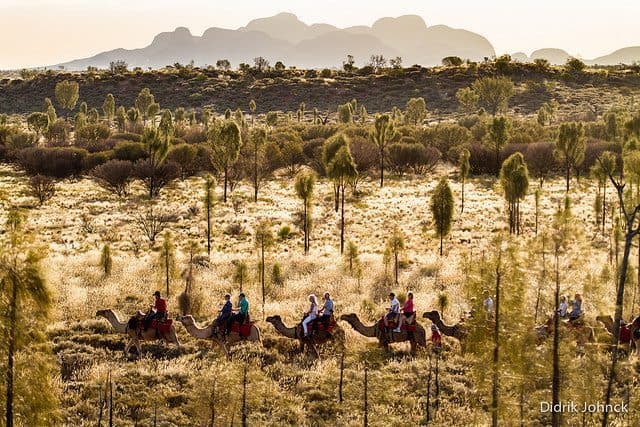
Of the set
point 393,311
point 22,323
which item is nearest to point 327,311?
point 393,311

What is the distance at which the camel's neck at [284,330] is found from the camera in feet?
55.4

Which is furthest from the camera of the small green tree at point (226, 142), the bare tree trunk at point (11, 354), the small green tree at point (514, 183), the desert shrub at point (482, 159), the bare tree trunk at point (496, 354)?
the desert shrub at point (482, 159)

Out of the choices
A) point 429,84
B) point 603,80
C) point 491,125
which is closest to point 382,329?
point 491,125

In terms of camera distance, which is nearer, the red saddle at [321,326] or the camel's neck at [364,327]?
the red saddle at [321,326]

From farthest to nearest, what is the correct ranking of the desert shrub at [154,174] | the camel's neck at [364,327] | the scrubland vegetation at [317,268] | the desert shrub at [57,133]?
1. the desert shrub at [57,133]
2. the desert shrub at [154,174]
3. the camel's neck at [364,327]
4. the scrubland vegetation at [317,268]

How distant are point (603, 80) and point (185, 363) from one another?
382 ft

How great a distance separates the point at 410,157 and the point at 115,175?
2863 cm

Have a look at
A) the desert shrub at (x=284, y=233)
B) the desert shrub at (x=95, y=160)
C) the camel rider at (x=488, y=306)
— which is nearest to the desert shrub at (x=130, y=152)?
the desert shrub at (x=95, y=160)

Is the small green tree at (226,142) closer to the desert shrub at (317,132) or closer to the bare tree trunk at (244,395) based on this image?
the desert shrub at (317,132)

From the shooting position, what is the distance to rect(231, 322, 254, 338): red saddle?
16.2m

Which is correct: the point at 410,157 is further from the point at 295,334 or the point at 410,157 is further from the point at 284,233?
the point at 295,334

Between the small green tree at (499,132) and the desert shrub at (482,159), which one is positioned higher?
the small green tree at (499,132)

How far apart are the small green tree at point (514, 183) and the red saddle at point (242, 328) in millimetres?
20573

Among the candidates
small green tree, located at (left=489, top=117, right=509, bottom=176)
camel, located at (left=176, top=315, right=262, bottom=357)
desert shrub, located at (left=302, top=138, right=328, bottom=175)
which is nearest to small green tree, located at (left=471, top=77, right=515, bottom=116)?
desert shrub, located at (left=302, top=138, right=328, bottom=175)
